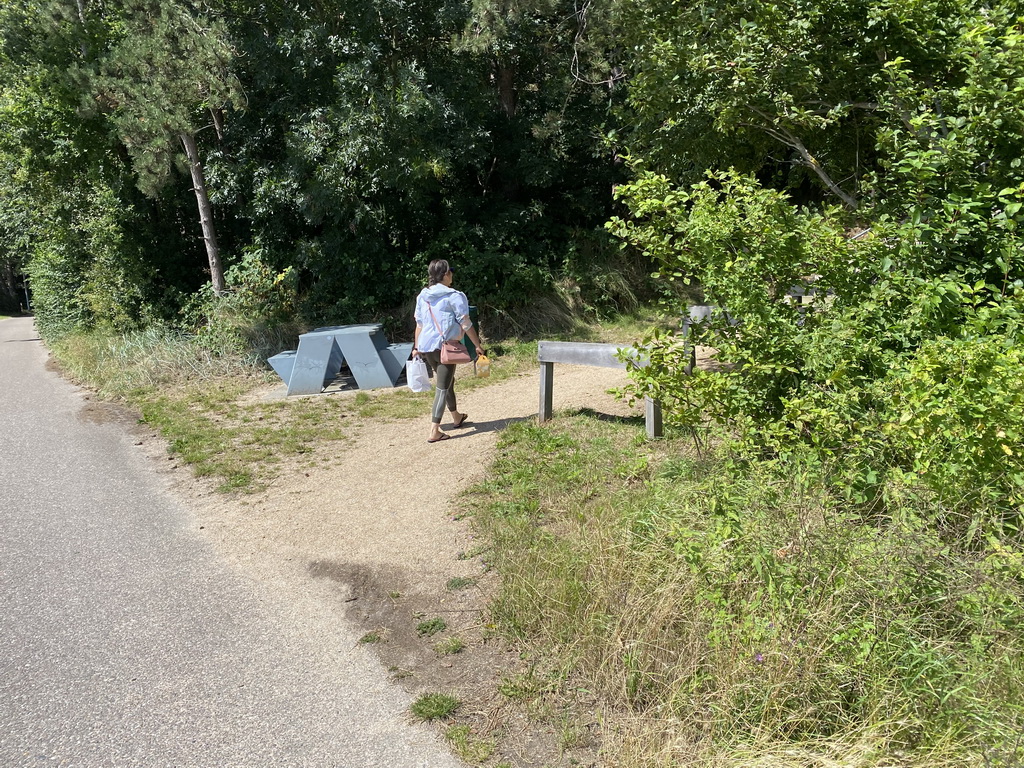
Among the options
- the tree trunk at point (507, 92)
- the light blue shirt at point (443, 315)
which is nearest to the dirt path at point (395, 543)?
the light blue shirt at point (443, 315)

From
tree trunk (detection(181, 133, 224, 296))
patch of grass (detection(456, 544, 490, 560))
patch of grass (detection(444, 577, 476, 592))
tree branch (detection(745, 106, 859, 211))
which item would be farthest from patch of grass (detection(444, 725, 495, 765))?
tree trunk (detection(181, 133, 224, 296))

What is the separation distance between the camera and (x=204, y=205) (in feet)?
46.4

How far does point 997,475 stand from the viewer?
3250 millimetres

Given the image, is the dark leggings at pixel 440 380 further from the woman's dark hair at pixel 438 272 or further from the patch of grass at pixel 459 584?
the patch of grass at pixel 459 584

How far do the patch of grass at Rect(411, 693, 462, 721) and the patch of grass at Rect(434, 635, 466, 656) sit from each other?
0.35 m

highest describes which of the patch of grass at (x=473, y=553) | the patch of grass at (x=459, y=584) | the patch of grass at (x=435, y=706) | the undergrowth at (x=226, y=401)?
the undergrowth at (x=226, y=401)

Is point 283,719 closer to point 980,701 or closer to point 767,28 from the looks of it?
point 980,701

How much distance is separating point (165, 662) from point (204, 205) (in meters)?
12.1

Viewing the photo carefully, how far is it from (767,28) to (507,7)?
6.92m

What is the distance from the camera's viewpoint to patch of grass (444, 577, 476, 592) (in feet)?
14.3

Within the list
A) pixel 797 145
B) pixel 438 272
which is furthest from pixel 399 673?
pixel 797 145

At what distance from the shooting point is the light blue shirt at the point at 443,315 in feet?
22.9

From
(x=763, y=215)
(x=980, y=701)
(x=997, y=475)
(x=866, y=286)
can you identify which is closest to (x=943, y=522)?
(x=997, y=475)

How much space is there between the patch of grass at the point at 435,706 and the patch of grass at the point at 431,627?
0.56 meters
